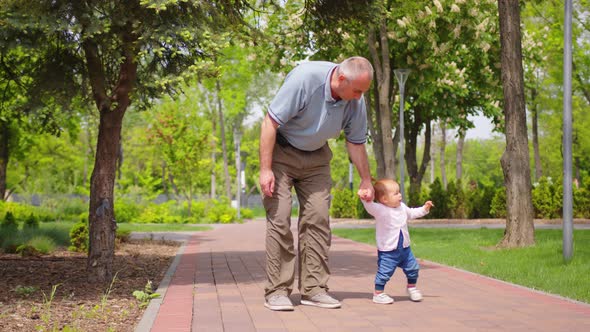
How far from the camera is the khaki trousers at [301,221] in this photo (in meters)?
6.33

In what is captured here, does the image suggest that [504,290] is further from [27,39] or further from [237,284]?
[27,39]

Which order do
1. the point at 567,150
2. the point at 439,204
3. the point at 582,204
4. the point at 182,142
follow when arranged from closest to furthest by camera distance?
the point at 567,150 < the point at 582,204 < the point at 439,204 < the point at 182,142

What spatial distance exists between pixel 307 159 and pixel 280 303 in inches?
47.2

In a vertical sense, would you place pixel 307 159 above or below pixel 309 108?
below

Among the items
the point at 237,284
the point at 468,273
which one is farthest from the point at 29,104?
the point at 468,273

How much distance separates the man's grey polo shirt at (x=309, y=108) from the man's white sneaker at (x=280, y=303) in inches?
48.5

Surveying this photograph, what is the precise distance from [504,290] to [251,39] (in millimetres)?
4446

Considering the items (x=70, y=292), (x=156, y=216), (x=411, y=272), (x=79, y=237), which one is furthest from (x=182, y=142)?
(x=411, y=272)

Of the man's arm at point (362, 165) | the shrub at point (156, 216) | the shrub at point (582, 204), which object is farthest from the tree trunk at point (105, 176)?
the shrub at point (156, 216)

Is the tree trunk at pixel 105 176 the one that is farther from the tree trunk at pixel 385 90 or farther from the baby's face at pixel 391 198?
the tree trunk at pixel 385 90

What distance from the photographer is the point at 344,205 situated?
115 feet

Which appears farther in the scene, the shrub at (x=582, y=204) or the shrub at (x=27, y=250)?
the shrub at (x=582, y=204)

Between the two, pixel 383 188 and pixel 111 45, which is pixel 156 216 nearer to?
pixel 111 45

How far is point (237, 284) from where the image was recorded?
840 cm
